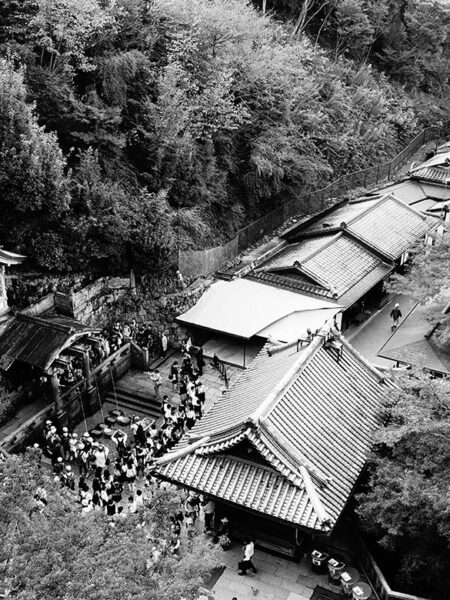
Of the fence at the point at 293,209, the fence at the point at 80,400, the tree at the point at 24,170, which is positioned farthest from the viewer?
the fence at the point at 293,209

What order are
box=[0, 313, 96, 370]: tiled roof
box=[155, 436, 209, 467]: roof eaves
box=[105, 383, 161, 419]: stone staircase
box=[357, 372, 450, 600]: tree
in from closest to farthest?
box=[357, 372, 450, 600]: tree
box=[155, 436, 209, 467]: roof eaves
box=[0, 313, 96, 370]: tiled roof
box=[105, 383, 161, 419]: stone staircase

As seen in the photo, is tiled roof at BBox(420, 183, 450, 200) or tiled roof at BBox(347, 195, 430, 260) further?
tiled roof at BBox(420, 183, 450, 200)

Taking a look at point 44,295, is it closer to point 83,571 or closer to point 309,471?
point 309,471

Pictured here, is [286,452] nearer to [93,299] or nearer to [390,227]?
[93,299]

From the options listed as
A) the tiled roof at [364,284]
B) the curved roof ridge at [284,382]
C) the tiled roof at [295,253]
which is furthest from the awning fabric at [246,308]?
the curved roof ridge at [284,382]

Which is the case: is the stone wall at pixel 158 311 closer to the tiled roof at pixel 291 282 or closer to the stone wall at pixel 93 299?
the stone wall at pixel 93 299

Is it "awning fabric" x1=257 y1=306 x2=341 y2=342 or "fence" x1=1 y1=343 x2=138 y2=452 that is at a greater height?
"awning fabric" x1=257 y1=306 x2=341 y2=342

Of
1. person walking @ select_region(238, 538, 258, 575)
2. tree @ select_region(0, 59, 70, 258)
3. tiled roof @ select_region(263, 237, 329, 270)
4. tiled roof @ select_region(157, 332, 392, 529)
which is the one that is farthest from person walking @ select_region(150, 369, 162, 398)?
person walking @ select_region(238, 538, 258, 575)

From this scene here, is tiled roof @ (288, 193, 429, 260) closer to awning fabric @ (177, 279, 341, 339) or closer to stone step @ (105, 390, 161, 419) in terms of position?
awning fabric @ (177, 279, 341, 339)

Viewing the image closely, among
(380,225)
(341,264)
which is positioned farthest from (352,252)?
(380,225)
